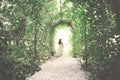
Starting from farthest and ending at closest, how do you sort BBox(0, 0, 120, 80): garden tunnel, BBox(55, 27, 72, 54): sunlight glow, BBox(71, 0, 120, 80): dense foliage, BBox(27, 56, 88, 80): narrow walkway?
BBox(55, 27, 72, 54): sunlight glow → BBox(27, 56, 88, 80): narrow walkway → BBox(71, 0, 120, 80): dense foliage → BBox(0, 0, 120, 80): garden tunnel

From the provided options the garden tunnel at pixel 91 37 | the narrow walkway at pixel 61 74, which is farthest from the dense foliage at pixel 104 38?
the narrow walkway at pixel 61 74

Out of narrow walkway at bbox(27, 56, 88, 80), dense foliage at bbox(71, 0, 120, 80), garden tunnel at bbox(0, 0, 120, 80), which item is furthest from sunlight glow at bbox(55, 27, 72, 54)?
garden tunnel at bbox(0, 0, 120, 80)

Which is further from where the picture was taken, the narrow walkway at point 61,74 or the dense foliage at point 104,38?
the narrow walkway at point 61,74

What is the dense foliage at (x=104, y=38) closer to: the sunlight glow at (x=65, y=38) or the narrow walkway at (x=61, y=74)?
the narrow walkway at (x=61, y=74)

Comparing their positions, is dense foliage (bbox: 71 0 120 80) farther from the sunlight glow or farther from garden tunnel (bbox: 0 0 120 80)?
the sunlight glow

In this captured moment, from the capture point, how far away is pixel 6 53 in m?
5.91

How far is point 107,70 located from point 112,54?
0.40 meters

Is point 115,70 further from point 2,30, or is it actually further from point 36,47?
point 36,47

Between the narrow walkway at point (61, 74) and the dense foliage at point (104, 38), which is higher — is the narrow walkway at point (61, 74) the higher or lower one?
the lower one

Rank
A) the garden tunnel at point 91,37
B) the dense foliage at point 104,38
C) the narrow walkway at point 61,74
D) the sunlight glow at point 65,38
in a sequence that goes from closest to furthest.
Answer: the garden tunnel at point 91,37 < the dense foliage at point 104,38 < the narrow walkway at point 61,74 < the sunlight glow at point 65,38

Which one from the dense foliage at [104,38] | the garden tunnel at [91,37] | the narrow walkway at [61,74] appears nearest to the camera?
the garden tunnel at [91,37]

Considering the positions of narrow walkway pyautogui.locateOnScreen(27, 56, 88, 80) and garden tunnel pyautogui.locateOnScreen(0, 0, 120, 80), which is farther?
narrow walkway pyautogui.locateOnScreen(27, 56, 88, 80)

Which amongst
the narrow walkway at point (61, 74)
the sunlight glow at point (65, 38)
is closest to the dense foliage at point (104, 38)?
the narrow walkway at point (61, 74)

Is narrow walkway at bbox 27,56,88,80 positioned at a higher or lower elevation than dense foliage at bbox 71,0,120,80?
lower
